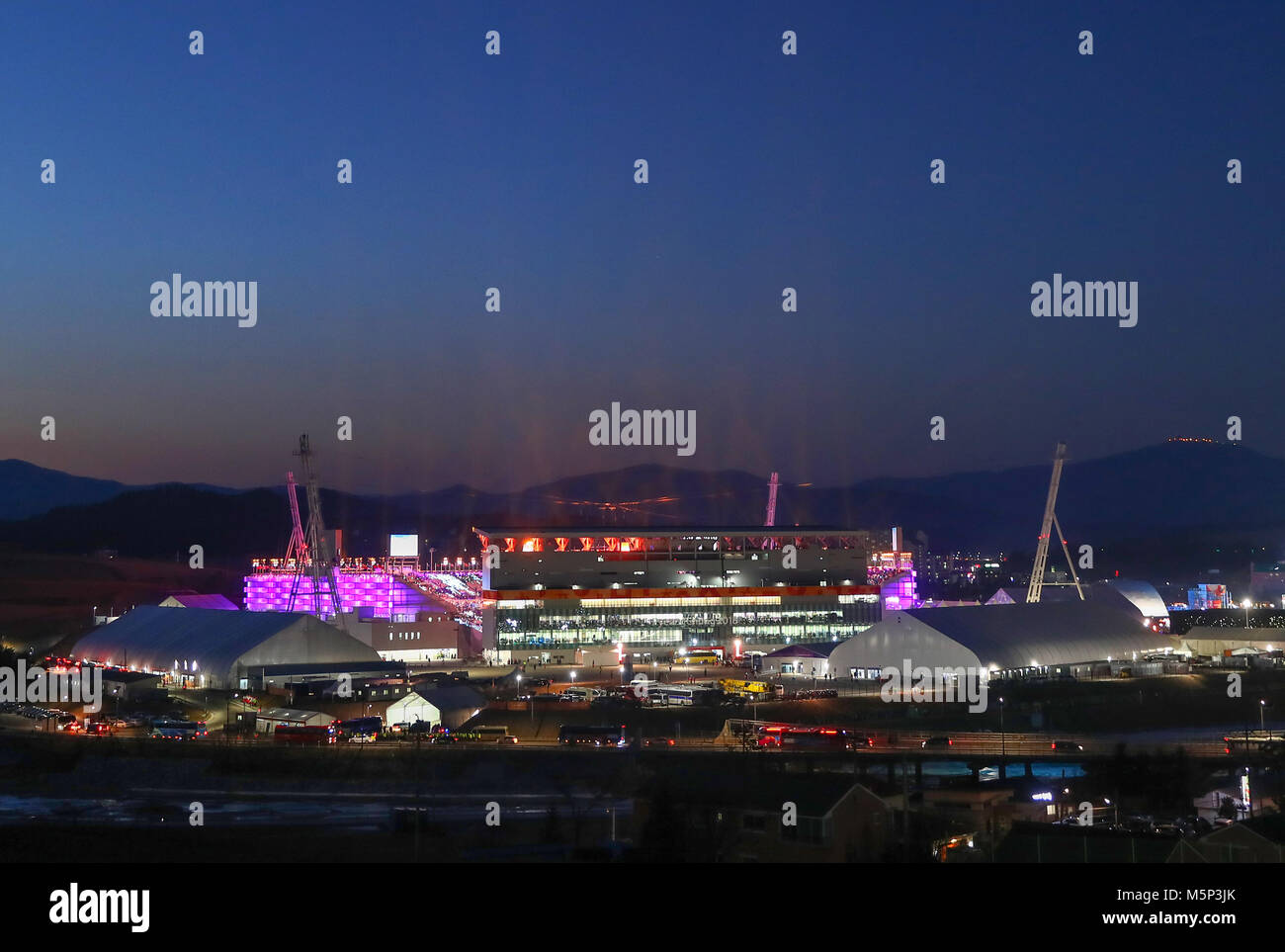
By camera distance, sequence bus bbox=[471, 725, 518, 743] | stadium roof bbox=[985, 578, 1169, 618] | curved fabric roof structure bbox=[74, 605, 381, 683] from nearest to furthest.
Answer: bus bbox=[471, 725, 518, 743] < curved fabric roof structure bbox=[74, 605, 381, 683] < stadium roof bbox=[985, 578, 1169, 618]

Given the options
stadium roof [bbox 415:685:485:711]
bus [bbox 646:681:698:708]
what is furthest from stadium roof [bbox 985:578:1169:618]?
stadium roof [bbox 415:685:485:711]

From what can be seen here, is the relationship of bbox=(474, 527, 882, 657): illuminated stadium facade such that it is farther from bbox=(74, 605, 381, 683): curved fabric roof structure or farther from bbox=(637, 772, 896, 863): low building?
bbox=(637, 772, 896, 863): low building

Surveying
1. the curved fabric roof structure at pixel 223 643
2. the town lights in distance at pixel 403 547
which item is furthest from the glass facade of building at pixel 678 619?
the curved fabric roof structure at pixel 223 643

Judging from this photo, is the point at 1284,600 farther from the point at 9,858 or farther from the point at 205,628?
the point at 9,858

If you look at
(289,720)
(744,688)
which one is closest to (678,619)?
(744,688)

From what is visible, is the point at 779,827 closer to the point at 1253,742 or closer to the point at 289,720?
the point at 1253,742
